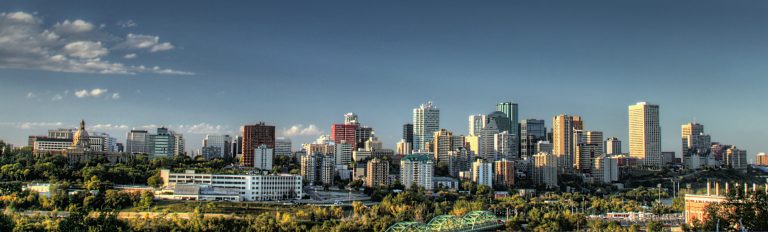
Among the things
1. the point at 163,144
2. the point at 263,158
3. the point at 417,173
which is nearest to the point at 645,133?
the point at 417,173

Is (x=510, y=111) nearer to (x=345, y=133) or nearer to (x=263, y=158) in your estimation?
(x=345, y=133)

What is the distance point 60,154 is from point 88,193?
8224mm

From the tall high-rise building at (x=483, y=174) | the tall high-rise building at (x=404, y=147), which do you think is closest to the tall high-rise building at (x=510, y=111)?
the tall high-rise building at (x=404, y=147)

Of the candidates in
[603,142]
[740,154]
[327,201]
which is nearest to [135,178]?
[327,201]

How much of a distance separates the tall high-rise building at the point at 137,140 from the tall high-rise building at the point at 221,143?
4.60m

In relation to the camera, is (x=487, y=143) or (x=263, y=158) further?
(x=487, y=143)

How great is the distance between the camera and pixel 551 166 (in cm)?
3781

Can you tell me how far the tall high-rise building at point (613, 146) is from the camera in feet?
184

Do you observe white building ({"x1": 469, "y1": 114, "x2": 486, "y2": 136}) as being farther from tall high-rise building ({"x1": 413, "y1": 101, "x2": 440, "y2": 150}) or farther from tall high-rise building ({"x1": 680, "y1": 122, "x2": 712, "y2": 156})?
tall high-rise building ({"x1": 680, "y1": 122, "x2": 712, "y2": 156})

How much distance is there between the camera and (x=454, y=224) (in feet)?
67.6

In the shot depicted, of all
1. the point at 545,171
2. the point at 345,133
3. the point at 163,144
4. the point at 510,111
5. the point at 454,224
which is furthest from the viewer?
the point at 510,111

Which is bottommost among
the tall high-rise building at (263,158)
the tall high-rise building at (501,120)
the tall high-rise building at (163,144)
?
the tall high-rise building at (263,158)

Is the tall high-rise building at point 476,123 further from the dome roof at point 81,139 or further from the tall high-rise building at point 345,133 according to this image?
the dome roof at point 81,139

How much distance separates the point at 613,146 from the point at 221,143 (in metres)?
29.1
